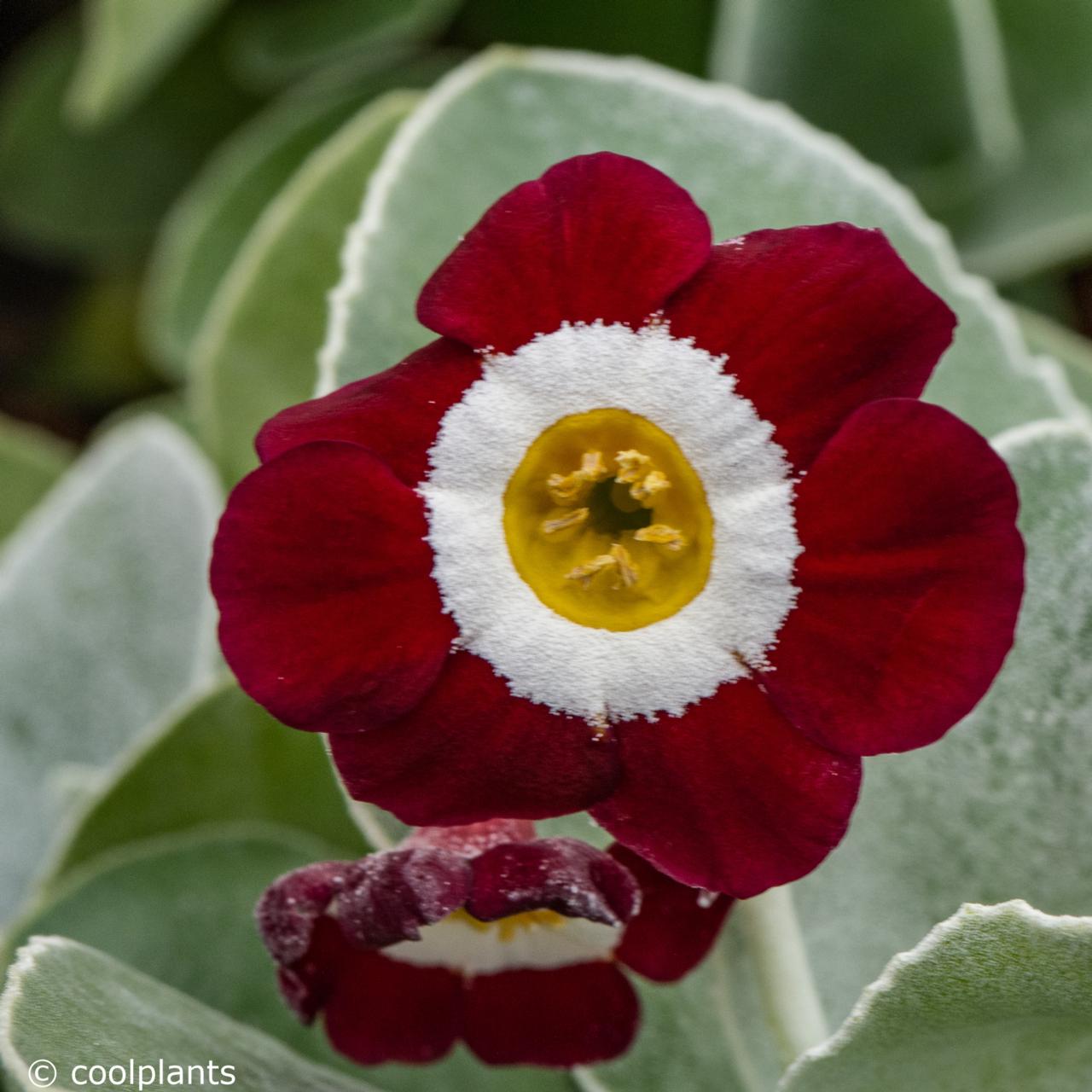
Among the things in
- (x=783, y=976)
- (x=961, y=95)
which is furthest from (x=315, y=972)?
(x=961, y=95)

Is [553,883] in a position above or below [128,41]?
below

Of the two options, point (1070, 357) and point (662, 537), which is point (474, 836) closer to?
point (662, 537)

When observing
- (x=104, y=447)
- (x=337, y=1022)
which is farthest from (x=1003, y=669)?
(x=104, y=447)

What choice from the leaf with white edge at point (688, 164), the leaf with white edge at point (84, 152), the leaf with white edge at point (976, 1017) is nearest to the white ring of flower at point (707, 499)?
the leaf with white edge at point (976, 1017)

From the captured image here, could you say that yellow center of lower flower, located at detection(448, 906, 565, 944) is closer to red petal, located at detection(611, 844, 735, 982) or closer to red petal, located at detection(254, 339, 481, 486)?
red petal, located at detection(611, 844, 735, 982)

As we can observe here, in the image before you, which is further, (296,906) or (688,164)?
(688,164)

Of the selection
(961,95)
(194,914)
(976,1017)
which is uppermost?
(961,95)

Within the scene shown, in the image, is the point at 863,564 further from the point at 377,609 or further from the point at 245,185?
the point at 245,185
